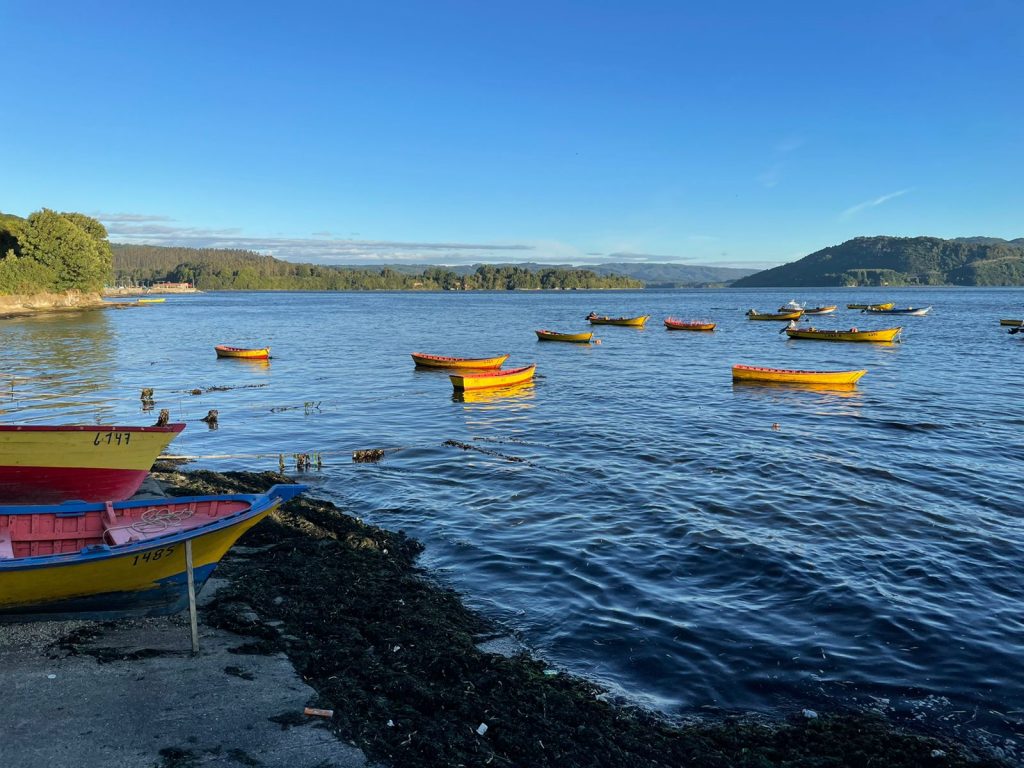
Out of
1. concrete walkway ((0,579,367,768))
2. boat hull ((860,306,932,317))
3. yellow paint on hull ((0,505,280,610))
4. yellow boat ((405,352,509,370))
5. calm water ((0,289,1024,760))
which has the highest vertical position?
boat hull ((860,306,932,317))

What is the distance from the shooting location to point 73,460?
630 inches

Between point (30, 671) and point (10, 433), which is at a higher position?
point (10, 433)

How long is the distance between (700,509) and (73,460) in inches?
617

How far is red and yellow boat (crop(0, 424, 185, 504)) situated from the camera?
15461 mm

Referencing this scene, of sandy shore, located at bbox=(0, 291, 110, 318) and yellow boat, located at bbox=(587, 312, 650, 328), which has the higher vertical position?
sandy shore, located at bbox=(0, 291, 110, 318)

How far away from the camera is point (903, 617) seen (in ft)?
39.8

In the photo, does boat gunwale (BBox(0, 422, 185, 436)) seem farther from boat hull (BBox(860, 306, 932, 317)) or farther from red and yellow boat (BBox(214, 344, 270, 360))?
boat hull (BBox(860, 306, 932, 317))

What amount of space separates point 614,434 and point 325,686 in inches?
800

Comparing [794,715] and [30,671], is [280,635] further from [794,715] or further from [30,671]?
[794,715]

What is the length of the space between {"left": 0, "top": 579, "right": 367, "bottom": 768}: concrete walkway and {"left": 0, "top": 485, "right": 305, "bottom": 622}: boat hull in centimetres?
33

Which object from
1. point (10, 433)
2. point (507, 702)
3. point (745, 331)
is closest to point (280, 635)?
point (507, 702)

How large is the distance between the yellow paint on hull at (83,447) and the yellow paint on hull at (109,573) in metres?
6.94

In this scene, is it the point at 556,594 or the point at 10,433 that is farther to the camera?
the point at 10,433

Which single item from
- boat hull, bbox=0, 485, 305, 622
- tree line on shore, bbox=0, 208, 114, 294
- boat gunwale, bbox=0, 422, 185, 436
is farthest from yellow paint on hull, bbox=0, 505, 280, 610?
tree line on shore, bbox=0, 208, 114, 294
